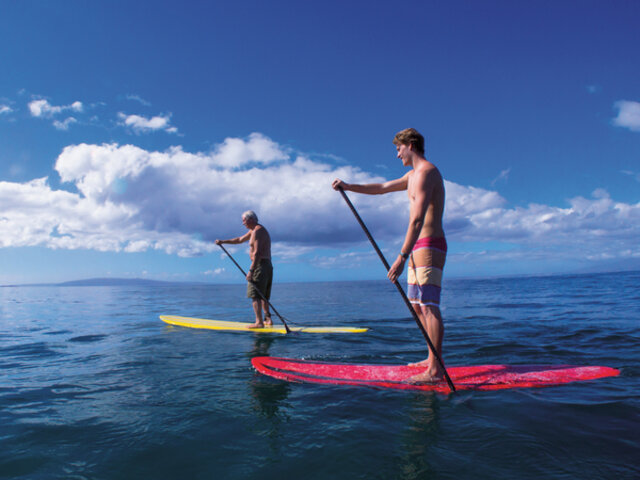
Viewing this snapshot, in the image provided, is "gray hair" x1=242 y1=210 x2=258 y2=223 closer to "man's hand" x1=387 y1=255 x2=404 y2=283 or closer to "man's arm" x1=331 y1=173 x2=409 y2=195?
"man's arm" x1=331 y1=173 x2=409 y2=195

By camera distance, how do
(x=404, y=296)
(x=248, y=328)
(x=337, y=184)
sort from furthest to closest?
(x=248, y=328), (x=337, y=184), (x=404, y=296)

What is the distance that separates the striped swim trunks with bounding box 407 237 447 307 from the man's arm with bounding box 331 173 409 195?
0.96 m

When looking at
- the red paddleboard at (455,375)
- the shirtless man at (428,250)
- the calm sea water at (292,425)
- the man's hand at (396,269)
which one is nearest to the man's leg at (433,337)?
the shirtless man at (428,250)

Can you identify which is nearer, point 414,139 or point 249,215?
point 414,139

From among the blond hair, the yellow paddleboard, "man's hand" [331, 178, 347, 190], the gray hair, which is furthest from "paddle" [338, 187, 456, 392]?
the gray hair

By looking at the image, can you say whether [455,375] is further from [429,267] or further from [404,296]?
[429,267]

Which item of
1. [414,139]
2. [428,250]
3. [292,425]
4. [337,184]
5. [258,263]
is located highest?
[414,139]

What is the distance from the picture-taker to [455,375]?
4.23 m

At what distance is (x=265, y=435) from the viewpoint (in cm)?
281

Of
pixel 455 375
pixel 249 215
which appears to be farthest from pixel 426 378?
pixel 249 215

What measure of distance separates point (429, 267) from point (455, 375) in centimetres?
134

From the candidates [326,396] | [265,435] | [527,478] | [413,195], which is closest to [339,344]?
[326,396]

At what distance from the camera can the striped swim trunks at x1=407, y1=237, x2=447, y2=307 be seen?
400 centimetres

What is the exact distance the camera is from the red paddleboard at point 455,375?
3.94m
